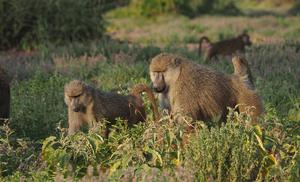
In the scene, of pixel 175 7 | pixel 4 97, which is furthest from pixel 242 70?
pixel 175 7

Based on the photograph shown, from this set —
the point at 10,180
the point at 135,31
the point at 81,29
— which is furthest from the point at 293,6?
the point at 10,180

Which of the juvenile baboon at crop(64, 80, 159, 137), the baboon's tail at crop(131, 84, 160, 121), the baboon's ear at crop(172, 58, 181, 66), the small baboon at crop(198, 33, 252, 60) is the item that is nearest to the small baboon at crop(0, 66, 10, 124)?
the juvenile baboon at crop(64, 80, 159, 137)

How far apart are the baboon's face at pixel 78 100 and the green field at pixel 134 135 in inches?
11.4

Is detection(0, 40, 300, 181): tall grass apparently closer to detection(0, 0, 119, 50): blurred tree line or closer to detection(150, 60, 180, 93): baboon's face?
detection(150, 60, 180, 93): baboon's face

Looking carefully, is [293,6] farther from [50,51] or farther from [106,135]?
[106,135]

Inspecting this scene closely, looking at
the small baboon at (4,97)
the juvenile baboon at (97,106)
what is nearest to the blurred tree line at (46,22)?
the small baboon at (4,97)

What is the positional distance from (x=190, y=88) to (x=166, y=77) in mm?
265

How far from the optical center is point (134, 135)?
6.40 meters

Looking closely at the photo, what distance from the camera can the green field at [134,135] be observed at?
542cm

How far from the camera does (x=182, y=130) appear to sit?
5785 millimetres

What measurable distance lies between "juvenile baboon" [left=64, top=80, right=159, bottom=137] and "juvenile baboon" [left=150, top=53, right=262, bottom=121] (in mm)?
353

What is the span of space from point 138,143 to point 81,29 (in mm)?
12287

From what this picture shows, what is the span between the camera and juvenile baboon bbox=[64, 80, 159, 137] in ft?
23.7

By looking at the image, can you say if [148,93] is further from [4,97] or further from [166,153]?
[4,97]
